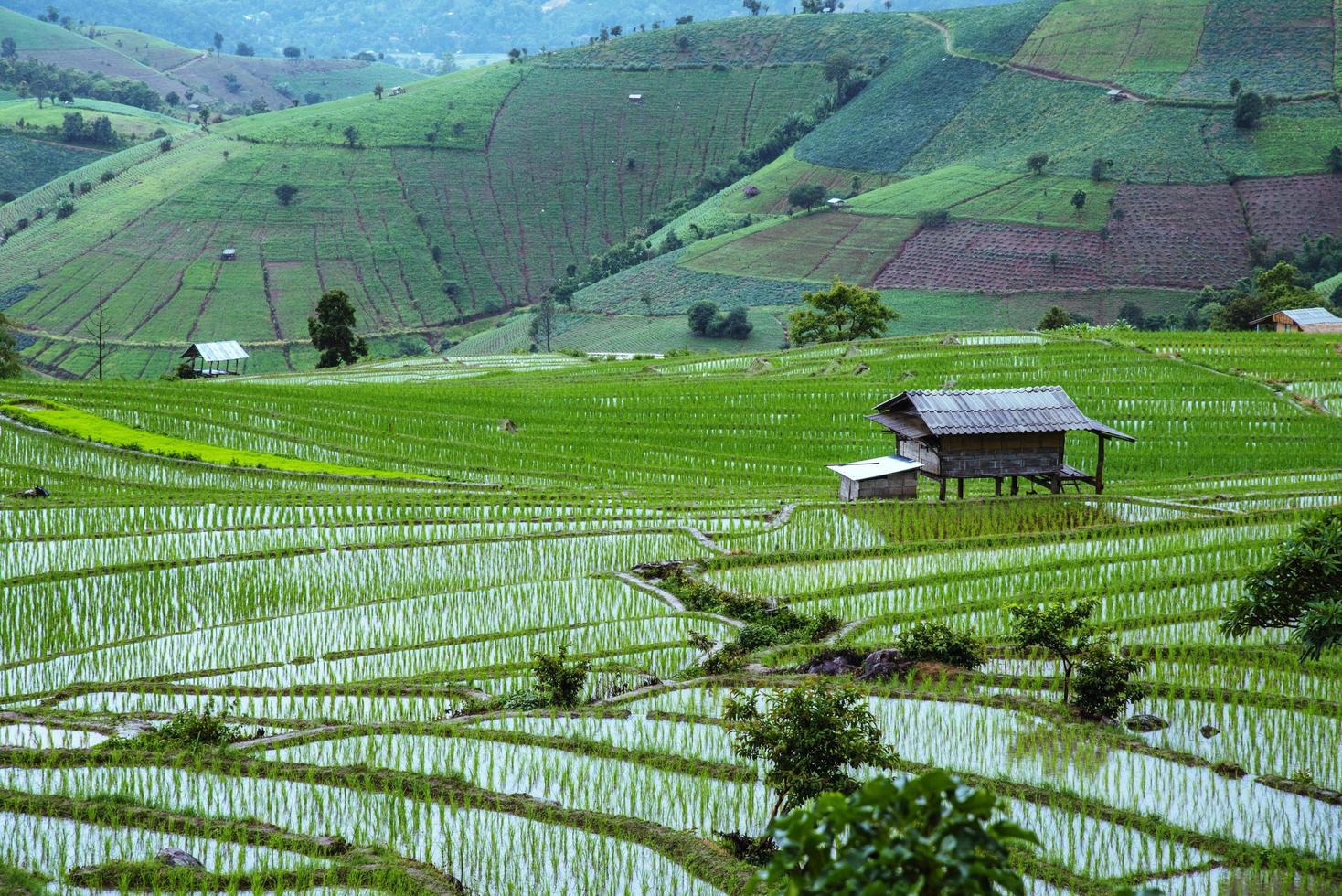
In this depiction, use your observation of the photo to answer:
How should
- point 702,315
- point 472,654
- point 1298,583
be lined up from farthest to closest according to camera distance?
point 702,315 → point 472,654 → point 1298,583

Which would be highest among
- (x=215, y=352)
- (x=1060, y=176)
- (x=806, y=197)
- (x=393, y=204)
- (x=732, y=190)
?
(x=1060, y=176)

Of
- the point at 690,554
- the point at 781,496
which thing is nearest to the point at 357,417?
the point at 781,496

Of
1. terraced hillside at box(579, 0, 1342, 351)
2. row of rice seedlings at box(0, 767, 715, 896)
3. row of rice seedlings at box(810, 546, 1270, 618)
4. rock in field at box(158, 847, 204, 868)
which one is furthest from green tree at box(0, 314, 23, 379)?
rock in field at box(158, 847, 204, 868)

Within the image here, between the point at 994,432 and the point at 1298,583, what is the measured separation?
1228cm

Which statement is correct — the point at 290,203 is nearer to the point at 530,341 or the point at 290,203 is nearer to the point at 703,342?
the point at 530,341

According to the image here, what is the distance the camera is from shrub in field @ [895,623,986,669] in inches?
658

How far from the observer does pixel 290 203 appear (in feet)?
388

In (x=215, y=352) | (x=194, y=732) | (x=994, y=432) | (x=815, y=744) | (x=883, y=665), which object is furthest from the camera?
(x=215, y=352)

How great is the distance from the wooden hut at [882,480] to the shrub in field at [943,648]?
1110 cm

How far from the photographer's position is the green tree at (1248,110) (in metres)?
90.4

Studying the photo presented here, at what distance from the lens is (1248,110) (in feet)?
297

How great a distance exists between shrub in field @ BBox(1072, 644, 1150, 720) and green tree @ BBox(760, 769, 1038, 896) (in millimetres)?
8624

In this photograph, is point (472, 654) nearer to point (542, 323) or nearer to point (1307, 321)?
point (1307, 321)

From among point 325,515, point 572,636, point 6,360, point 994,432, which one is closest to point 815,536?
point 994,432
